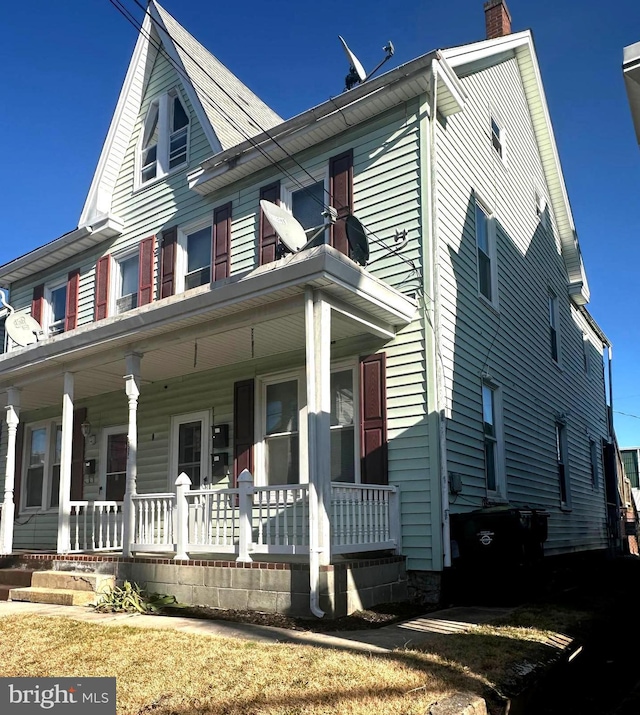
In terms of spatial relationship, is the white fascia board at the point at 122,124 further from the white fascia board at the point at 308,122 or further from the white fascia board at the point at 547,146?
the white fascia board at the point at 547,146

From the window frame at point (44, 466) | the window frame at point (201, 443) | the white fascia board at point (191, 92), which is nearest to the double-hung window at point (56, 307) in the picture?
the window frame at point (44, 466)

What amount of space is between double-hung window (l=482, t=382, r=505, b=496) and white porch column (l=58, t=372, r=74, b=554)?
615 centimetres

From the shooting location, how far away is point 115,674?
15.9ft

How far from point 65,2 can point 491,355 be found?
787cm

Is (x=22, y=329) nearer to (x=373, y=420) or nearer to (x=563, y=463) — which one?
(x=373, y=420)

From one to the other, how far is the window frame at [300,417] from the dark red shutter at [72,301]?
5.45 m

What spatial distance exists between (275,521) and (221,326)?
2.57m

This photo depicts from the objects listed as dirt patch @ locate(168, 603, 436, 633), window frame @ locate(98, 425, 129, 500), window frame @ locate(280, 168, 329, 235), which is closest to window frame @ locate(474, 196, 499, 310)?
window frame @ locate(280, 168, 329, 235)

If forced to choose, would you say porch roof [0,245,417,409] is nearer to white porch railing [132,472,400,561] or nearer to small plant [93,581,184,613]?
white porch railing [132,472,400,561]

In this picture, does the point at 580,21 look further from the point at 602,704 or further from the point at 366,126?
the point at 602,704

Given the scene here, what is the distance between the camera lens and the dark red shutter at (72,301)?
14062 mm

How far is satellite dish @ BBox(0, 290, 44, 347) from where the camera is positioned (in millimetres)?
13281

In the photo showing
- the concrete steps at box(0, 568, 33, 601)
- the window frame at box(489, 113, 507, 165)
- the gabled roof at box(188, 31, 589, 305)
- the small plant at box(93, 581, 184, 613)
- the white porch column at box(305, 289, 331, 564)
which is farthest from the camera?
the window frame at box(489, 113, 507, 165)

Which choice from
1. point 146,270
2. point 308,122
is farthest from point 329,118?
point 146,270
